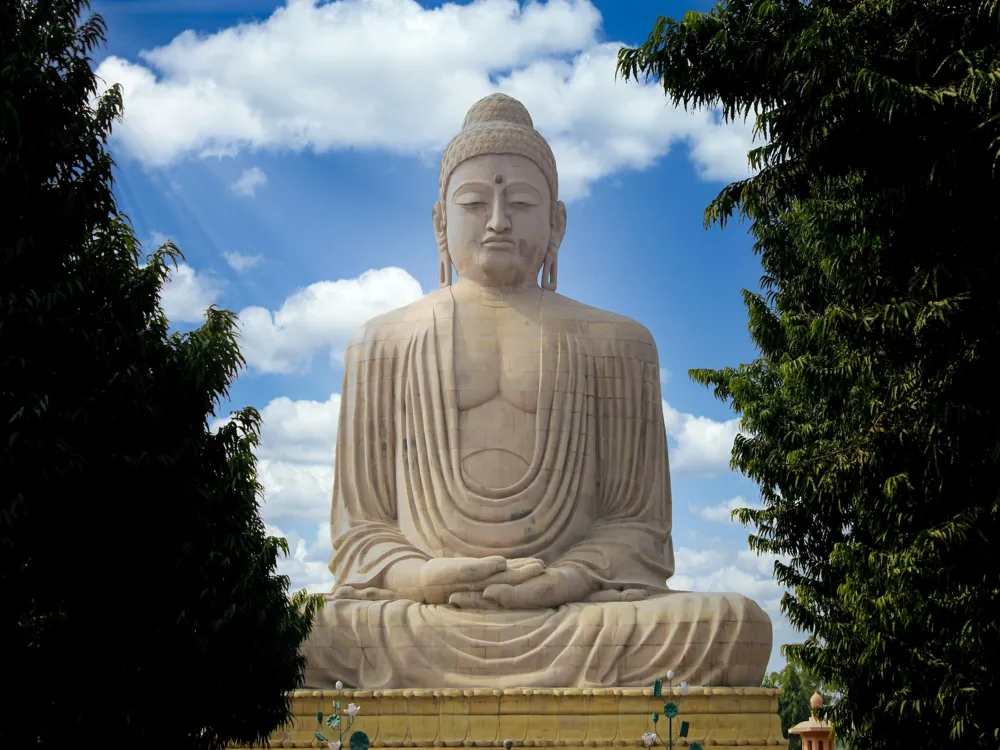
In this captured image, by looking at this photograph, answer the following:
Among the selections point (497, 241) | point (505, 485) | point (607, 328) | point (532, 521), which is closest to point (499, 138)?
point (497, 241)

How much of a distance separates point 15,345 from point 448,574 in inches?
204

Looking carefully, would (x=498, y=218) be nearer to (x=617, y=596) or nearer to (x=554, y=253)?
(x=554, y=253)

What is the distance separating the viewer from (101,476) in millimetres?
9430

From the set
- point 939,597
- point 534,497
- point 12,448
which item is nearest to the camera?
point 12,448

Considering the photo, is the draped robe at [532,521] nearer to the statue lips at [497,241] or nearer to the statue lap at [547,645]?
the statue lap at [547,645]

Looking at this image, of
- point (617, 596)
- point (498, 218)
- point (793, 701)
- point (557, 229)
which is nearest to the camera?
point (617, 596)

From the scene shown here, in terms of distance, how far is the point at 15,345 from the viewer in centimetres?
920

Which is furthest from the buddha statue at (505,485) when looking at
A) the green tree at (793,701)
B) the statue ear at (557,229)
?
the green tree at (793,701)

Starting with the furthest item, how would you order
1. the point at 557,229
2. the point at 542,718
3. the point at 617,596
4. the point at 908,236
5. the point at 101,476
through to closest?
the point at 557,229, the point at 617,596, the point at 542,718, the point at 908,236, the point at 101,476

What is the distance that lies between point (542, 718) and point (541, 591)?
4.07ft

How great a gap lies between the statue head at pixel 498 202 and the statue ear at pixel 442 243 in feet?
0.56

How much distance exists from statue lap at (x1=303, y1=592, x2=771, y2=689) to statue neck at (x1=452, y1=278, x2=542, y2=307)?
336 cm

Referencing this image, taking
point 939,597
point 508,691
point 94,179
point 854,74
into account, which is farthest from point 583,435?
point 94,179

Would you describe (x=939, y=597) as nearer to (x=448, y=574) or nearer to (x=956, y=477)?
(x=956, y=477)
